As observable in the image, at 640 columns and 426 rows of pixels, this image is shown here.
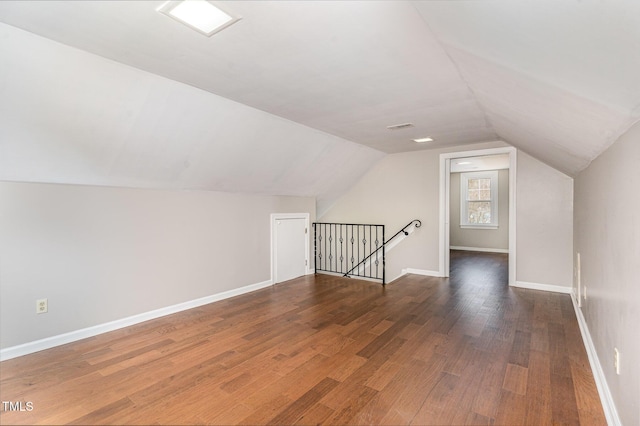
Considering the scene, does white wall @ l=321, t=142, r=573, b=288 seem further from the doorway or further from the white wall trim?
the doorway

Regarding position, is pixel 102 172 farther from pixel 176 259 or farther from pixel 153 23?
pixel 153 23

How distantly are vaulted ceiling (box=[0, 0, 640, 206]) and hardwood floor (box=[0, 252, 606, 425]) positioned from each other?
1.65 metres

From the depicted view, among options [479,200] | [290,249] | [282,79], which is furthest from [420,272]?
[479,200]

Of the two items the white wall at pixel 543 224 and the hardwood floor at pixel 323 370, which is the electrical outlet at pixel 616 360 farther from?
the white wall at pixel 543 224

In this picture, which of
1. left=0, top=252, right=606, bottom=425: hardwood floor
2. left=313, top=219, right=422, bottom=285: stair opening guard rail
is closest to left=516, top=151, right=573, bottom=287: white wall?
left=0, top=252, right=606, bottom=425: hardwood floor

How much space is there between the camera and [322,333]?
3.17m

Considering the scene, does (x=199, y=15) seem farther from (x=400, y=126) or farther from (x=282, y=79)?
(x=400, y=126)

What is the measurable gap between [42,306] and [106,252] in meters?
0.66

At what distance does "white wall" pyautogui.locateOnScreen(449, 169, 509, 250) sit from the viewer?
8.69m

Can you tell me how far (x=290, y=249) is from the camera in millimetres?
5500

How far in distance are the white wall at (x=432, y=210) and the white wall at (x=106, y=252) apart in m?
2.69

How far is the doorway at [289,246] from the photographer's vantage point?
5.19m

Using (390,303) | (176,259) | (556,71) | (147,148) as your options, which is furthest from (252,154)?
(556,71)

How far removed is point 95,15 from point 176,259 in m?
2.72
